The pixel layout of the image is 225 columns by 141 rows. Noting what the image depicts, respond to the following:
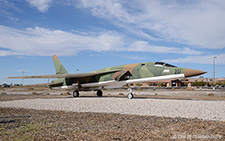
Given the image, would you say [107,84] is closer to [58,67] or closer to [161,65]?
[161,65]

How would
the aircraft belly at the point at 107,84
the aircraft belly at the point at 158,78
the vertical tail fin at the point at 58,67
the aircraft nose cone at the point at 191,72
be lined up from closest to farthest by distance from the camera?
1. the aircraft nose cone at the point at 191,72
2. the aircraft belly at the point at 158,78
3. the aircraft belly at the point at 107,84
4. the vertical tail fin at the point at 58,67

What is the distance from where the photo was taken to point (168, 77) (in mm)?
16438

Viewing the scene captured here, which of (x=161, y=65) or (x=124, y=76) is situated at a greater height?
(x=161, y=65)

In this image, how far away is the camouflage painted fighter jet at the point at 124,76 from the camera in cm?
1638

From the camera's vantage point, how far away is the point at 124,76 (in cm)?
1928

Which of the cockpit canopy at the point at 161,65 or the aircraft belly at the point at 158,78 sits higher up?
the cockpit canopy at the point at 161,65

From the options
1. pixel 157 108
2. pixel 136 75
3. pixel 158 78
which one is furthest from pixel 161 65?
pixel 157 108

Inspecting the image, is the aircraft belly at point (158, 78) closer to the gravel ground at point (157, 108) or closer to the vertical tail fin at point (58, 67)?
the gravel ground at point (157, 108)

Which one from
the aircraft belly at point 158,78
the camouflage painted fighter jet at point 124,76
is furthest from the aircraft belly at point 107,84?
the aircraft belly at point 158,78

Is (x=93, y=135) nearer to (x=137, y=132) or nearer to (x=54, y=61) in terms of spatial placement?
(x=137, y=132)

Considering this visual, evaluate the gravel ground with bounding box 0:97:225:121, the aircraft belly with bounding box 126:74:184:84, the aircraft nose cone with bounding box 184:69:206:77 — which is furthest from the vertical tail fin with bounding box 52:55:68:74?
the aircraft nose cone with bounding box 184:69:206:77

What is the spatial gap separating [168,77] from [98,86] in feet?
27.2

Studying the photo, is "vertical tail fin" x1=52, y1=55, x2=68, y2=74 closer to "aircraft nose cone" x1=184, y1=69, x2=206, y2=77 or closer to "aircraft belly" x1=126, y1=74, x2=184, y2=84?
"aircraft belly" x1=126, y1=74, x2=184, y2=84

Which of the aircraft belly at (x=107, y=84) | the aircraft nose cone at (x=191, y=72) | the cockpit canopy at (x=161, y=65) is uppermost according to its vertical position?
the cockpit canopy at (x=161, y=65)
